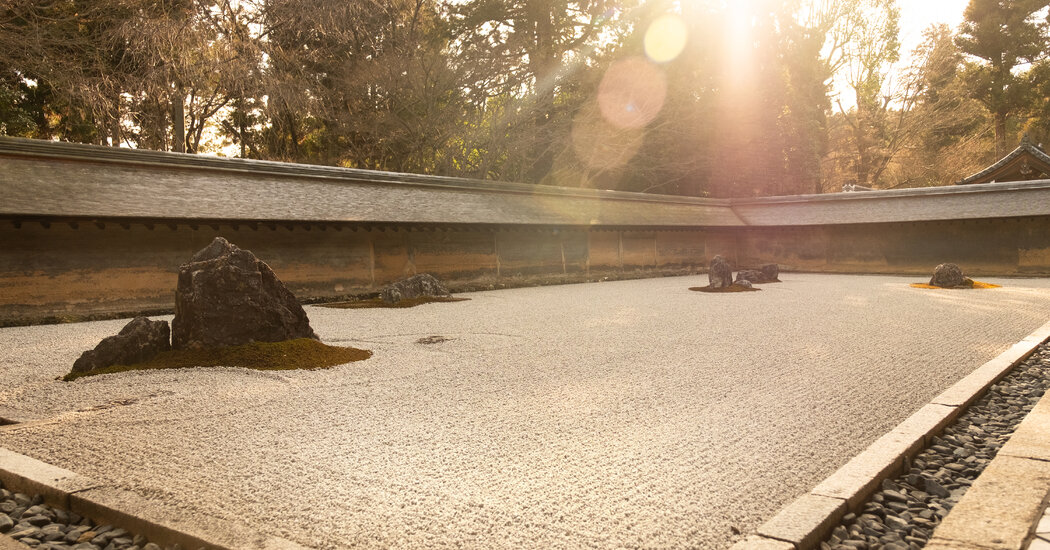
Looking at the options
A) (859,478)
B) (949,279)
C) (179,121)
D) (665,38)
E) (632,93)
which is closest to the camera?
(859,478)

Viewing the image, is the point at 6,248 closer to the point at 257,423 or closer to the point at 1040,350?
the point at 257,423

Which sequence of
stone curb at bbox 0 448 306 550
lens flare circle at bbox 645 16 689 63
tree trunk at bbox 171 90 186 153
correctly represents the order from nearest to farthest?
stone curb at bbox 0 448 306 550 → tree trunk at bbox 171 90 186 153 → lens flare circle at bbox 645 16 689 63

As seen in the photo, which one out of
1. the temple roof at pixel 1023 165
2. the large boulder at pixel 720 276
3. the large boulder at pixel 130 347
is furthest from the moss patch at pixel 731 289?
the temple roof at pixel 1023 165

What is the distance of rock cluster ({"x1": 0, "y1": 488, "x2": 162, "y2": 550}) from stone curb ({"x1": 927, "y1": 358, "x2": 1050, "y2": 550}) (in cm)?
295

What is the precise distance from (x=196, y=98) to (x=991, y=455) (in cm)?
2218

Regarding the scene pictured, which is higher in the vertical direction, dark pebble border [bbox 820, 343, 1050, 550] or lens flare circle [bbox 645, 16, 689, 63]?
lens flare circle [bbox 645, 16, 689, 63]

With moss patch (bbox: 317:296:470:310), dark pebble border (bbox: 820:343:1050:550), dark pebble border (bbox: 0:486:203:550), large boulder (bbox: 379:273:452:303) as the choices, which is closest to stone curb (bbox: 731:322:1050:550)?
dark pebble border (bbox: 820:343:1050:550)

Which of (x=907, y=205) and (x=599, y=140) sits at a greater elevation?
(x=599, y=140)

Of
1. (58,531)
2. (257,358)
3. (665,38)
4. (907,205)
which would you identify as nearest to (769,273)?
(907,205)

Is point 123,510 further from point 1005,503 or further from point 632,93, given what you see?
point 632,93

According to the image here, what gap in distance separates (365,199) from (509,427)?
11307 mm

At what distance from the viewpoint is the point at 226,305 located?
618 centimetres

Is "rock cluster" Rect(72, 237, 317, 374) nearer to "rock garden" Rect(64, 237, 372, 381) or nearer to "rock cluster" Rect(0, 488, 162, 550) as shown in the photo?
"rock garden" Rect(64, 237, 372, 381)

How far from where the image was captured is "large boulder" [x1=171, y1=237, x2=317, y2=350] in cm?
609
